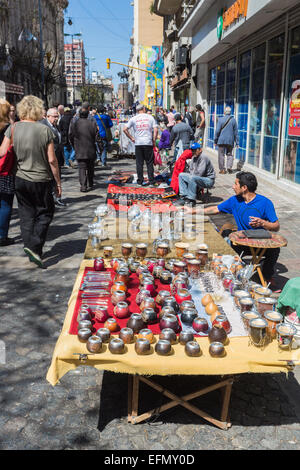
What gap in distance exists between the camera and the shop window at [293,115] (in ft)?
30.9

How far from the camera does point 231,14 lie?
39.9ft

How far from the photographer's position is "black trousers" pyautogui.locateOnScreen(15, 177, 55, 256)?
18.5 feet

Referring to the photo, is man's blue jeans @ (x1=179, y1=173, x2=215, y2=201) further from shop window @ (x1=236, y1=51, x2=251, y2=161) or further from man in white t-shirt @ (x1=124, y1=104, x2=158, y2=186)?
shop window @ (x1=236, y1=51, x2=251, y2=161)

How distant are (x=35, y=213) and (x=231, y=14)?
938 cm

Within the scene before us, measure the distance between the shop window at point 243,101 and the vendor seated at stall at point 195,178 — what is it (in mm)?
5678

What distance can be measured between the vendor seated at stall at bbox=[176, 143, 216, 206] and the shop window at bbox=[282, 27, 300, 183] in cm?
216

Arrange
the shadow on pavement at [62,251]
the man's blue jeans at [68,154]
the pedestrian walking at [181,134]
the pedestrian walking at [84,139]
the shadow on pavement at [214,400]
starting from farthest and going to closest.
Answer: the man's blue jeans at [68,154] < the pedestrian walking at [181,134] < the pedestrian walking at [84,139] < the shadow on pavement at [62,251] < the shadow on pavement at [214,400]

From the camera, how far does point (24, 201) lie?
566 cm

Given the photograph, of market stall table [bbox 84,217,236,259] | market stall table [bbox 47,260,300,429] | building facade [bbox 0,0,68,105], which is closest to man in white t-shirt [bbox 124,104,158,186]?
market stall table [bbox 84,217,236,259]

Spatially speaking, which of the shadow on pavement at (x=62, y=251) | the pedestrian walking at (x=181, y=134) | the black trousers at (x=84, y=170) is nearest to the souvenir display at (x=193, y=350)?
the shadow on pavement at (x=62, y=251)

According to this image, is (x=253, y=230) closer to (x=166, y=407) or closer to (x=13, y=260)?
(x=166, y=407)

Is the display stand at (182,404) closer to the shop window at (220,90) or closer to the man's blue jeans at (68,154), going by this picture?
the man's blue jeans at (68,154)

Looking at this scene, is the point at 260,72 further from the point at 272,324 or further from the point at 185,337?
the point at 185,337
